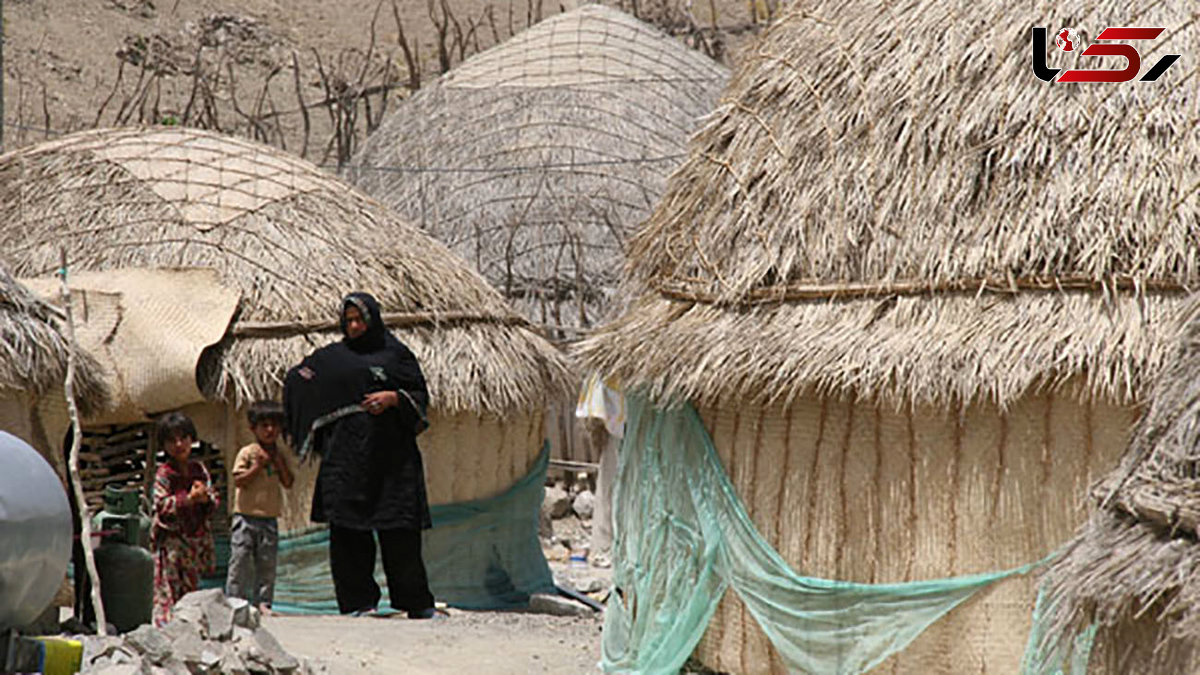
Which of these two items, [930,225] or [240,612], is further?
[240,612]

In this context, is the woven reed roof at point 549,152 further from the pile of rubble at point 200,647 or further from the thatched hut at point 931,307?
the pile of rubble at point 200,647

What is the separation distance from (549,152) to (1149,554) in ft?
40.0

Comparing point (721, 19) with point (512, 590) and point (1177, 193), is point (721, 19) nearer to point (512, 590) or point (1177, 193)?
point (512, 590)

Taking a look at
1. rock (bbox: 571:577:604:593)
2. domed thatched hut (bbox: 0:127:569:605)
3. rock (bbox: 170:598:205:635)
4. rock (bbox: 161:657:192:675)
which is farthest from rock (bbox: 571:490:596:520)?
rock (bbox: 161:657:192:675)

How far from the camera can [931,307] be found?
6543 millimetres

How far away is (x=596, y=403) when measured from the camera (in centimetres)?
1075

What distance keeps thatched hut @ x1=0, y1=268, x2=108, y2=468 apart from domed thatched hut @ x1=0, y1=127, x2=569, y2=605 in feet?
4.48

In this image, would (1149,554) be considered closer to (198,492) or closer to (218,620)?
(218,620)

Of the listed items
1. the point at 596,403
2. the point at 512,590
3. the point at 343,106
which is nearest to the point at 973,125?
the point at 596,403

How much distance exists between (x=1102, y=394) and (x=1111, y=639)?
1.65 metres

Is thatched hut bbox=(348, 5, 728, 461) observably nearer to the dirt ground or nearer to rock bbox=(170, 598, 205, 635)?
the dirt ground

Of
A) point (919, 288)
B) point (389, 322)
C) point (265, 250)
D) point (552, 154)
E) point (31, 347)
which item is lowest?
point (31, 347)

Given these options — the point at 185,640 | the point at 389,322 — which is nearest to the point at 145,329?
the point at 389,322

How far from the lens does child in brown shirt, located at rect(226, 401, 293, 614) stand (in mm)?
8680
